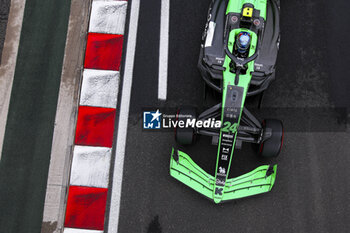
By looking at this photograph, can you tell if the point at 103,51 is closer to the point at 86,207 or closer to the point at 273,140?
the point at 86,207

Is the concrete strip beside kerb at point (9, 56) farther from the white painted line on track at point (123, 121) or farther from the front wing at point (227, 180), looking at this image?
the front wing at point (227, 180)

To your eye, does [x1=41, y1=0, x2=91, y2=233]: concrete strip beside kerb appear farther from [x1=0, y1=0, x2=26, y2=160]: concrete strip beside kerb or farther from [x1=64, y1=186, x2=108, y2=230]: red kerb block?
[x1=0, y1=0, x2=26, y2=160]: concrete strip beside kerb

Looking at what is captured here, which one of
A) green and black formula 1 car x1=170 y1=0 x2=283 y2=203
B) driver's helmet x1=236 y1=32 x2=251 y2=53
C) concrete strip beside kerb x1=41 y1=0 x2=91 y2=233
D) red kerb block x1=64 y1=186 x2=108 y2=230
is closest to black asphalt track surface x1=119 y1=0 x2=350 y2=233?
red kerb block x1=64 y1=186 x2=108 y2=230

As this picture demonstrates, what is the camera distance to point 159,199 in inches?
197

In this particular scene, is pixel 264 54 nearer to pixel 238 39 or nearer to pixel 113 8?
pixel 238 39

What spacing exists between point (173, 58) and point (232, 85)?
149 centimetres

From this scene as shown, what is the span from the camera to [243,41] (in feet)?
14.7

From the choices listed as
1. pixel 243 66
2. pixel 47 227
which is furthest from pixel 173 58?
pixel 47 227

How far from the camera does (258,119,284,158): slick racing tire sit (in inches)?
184

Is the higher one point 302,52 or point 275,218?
point 302,52

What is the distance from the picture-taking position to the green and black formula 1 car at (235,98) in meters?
4.54

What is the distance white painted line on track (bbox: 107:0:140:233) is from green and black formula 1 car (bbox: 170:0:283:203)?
948 millimetres

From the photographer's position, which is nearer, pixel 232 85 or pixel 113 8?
pixel 232 85

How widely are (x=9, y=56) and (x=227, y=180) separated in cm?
433
